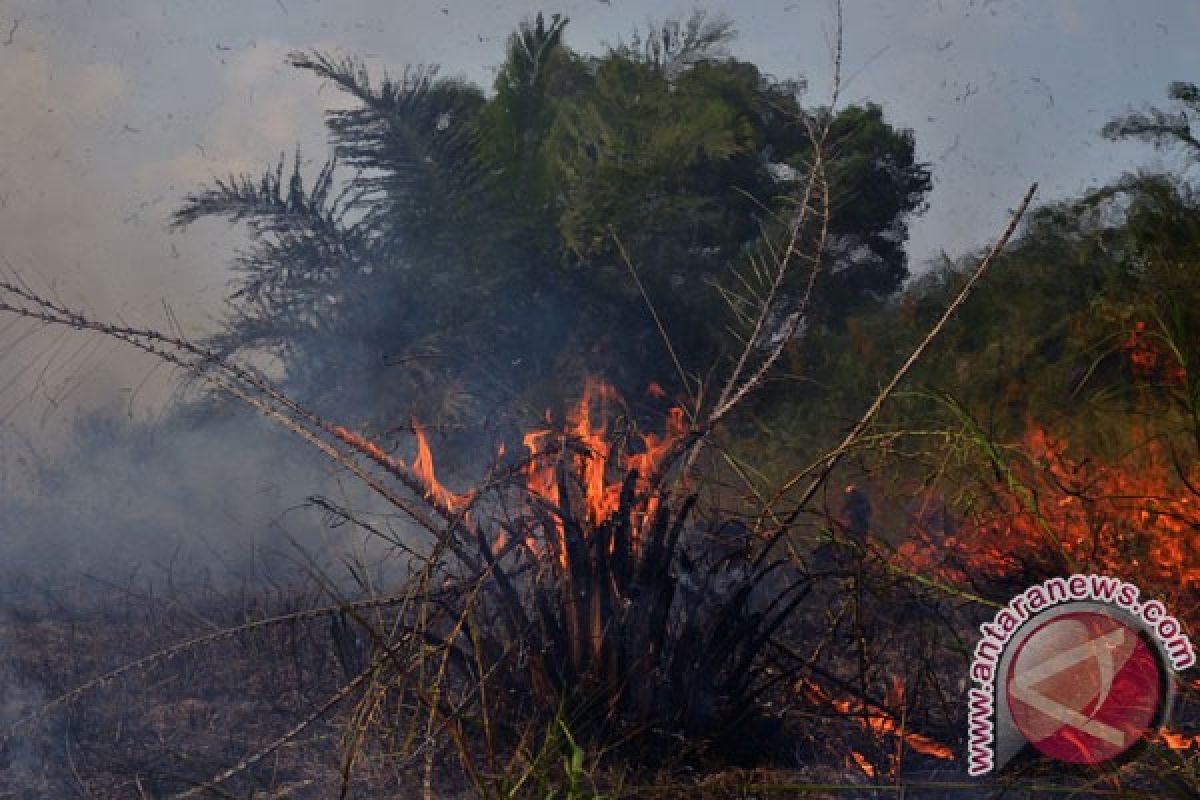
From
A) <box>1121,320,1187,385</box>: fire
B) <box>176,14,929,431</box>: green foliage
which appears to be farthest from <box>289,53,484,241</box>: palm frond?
<box>1121,320,1187,385</box>: fire

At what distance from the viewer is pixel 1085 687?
12.4 feet

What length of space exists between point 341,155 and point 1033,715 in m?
10.6

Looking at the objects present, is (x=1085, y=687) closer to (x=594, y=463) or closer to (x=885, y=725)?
(x=885, y=725)

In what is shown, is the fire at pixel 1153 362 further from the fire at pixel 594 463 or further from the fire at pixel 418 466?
the fire at pixel 418 466

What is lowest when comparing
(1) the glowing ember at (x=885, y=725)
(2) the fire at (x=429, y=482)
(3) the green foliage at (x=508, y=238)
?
(1) the glowing ember at (x=885, y=725)

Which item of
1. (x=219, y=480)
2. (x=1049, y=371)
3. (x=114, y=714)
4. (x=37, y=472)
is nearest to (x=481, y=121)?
(x=219, y=480)

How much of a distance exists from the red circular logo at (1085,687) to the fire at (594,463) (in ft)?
3.80

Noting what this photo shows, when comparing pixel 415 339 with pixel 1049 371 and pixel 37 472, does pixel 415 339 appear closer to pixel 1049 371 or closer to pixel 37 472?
pixel 37 472

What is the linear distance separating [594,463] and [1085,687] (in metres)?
1.50

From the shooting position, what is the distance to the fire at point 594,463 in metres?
4.14

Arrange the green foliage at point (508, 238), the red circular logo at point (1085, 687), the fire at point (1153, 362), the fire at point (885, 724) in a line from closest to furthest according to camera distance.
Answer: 1. the red circular logo at point (1085, 687)
2. the fire at point (885, 724)
3. the fire at point (1153, 362)
4. the green foliage at point (508, 238)

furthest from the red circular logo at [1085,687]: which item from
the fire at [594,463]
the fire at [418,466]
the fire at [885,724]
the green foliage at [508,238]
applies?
the green foliage at [508,238]

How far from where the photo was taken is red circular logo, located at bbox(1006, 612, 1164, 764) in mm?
3686

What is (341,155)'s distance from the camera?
1321cm
